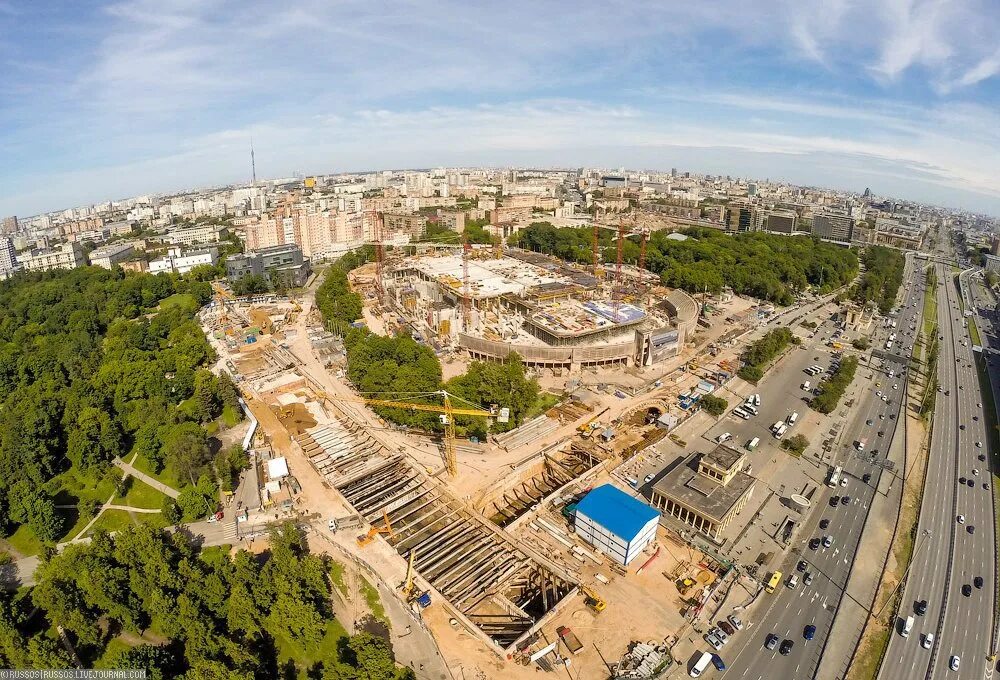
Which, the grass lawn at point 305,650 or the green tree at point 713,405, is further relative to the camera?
the green tree at point 713,405

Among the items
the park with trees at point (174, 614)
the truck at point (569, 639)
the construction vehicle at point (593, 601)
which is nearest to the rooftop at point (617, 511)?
the construction vehicle at point (593, 601)

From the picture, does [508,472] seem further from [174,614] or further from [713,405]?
[713,405]

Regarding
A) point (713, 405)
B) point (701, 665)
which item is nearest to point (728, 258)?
point (713, 405)

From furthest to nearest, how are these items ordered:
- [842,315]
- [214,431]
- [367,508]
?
[842,315] → [214,431] → [367,508]

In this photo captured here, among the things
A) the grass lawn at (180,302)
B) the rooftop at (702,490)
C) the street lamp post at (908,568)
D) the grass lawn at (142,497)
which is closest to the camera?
the street lamp post at (908,568)

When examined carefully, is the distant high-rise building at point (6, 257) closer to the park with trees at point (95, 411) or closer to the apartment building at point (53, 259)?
the apartment building at point (53, 259)

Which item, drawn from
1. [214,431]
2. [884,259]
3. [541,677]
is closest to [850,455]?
[541,677]

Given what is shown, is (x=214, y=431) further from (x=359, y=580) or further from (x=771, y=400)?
(x=771, y=400)
